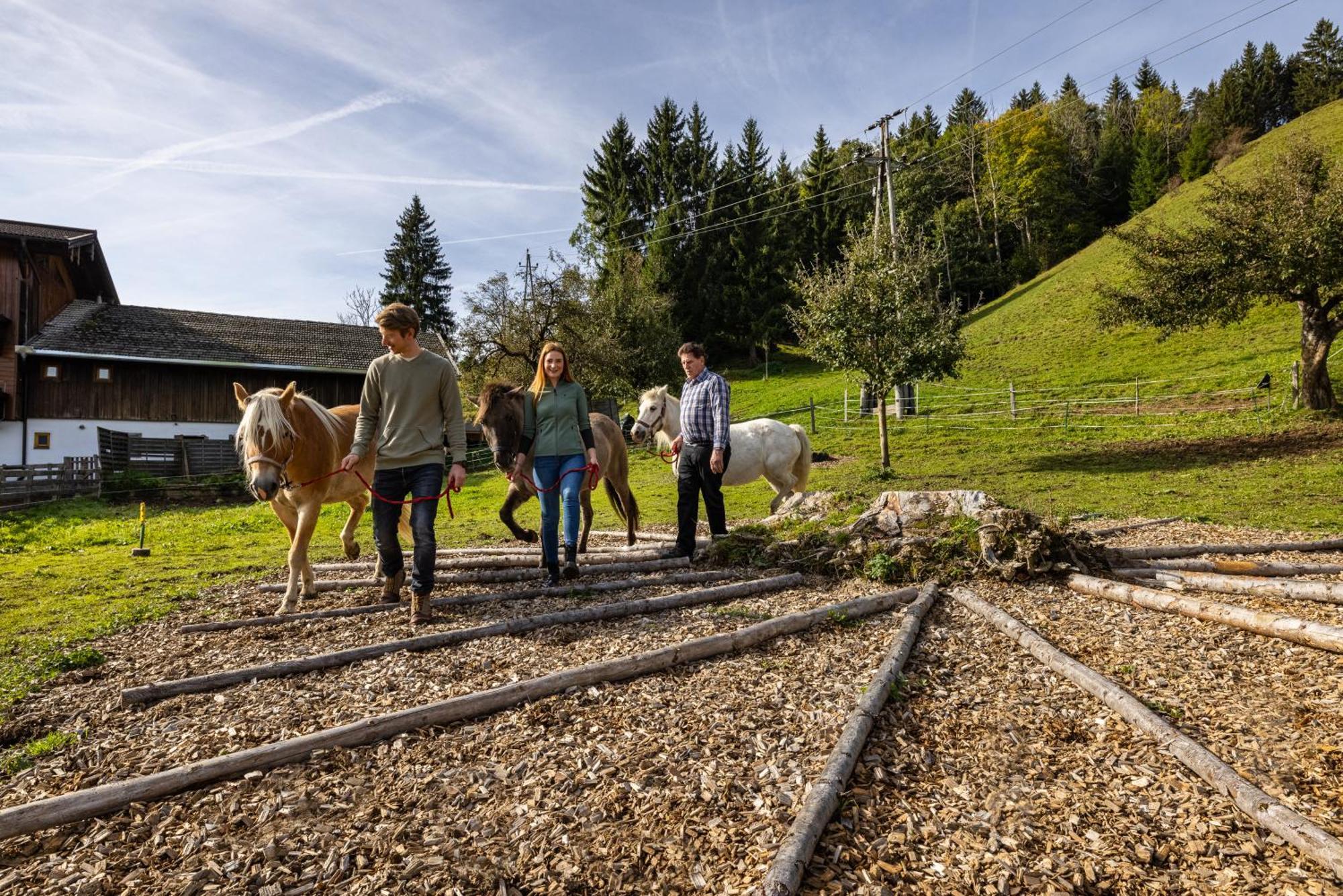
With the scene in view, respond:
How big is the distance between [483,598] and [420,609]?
2.43ft

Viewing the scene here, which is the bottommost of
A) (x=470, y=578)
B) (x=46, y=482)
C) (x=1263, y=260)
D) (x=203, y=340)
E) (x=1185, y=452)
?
(x=470, y=578)

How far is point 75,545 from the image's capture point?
12.2 m

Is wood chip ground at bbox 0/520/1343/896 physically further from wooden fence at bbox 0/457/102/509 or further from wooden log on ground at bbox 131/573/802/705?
wooden fence at bbox 0/457/102/509

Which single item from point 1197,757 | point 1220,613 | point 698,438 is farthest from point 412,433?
point 1220,613

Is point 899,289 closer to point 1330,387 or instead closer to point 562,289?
point 1330,387

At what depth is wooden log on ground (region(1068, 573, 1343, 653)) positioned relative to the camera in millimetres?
4512

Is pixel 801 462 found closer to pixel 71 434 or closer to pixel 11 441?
pixel 71 434

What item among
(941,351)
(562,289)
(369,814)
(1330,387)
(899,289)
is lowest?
(369,814)

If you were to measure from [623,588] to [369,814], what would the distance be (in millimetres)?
3886

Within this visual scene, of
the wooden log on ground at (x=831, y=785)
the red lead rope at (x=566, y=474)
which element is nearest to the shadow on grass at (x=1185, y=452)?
the red lead rope at (x=566, y=474)

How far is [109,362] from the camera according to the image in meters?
27.1

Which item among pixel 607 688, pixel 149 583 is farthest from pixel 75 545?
pixel 607 688

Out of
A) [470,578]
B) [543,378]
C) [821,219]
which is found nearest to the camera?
[543,378]

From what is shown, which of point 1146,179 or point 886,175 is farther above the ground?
point 1146,179
